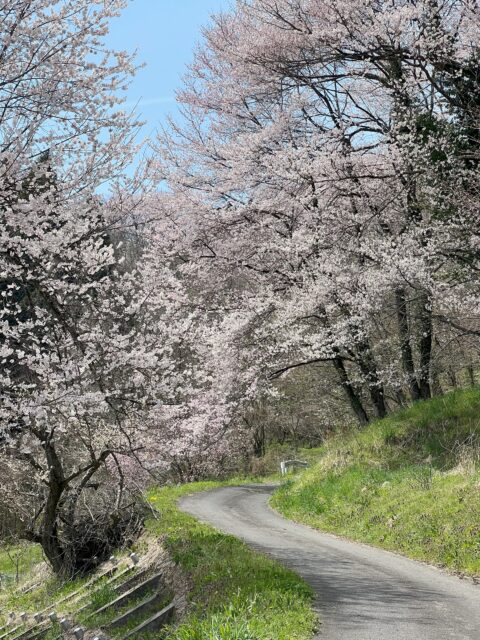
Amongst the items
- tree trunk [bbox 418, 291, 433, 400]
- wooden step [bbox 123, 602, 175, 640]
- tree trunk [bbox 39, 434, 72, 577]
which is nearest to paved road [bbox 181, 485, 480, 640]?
wooden step [bbox 123, 602, 175, 640]

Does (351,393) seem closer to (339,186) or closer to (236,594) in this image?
(339,186)

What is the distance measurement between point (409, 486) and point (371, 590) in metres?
4.33

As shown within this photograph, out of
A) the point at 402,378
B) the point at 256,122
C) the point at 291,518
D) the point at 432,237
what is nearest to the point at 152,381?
the point at 291,518

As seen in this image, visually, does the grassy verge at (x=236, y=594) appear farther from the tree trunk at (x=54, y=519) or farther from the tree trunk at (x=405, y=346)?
the tree trunk at (x=405, y=346)

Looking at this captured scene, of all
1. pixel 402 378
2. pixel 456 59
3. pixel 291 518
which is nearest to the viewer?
pixel 456 59

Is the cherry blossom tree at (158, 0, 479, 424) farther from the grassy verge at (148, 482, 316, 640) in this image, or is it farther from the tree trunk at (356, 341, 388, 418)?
the grassy verge at (148, 482, 316, 640)

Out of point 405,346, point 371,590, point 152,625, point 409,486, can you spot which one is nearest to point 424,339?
point 405,346

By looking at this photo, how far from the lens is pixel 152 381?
10.3m

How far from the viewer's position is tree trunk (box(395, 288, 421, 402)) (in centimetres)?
1652

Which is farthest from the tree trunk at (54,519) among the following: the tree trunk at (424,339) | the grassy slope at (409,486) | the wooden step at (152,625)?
the tree trunk at (424,339)

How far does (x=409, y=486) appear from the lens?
485 inches

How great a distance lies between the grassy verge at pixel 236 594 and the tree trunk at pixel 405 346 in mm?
7347

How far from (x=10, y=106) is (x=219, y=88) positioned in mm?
12743

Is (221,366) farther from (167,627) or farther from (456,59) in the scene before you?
(167,627)
